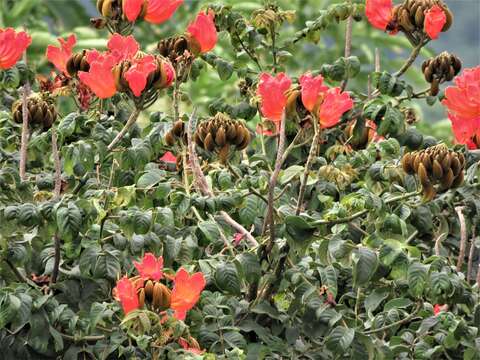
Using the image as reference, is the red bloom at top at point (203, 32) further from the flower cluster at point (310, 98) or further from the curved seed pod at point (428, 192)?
the curved seed pod at point (428, 192)

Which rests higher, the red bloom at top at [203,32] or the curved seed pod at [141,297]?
the red bloom at top at [203,32]

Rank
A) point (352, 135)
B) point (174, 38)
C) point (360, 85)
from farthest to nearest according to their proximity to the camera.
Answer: point (360, 85) < point (352, 135) < point (174, 38)

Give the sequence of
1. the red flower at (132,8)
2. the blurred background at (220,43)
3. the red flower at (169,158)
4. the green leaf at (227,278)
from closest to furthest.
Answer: the green leaf at (227,278) → the red flower at (132,8) → the red flower at (169,158) → the blurred background at (220,43)

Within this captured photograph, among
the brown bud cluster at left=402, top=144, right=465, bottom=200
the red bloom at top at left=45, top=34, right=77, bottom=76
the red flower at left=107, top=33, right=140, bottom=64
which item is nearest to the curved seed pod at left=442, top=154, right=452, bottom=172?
the brown bud cluster at left=402, top=144, right=465, bottom=200

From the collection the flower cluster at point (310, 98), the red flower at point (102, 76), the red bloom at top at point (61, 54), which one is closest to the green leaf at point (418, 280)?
the flower cluster at point (310, 98)

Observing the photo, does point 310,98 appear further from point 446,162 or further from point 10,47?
point 10,47

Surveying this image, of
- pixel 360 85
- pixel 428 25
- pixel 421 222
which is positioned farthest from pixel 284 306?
pixel 360 85

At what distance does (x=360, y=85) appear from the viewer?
1023 centimetres

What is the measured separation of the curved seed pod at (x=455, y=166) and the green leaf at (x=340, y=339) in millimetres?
351

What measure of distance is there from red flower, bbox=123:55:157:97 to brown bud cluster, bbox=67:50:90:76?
0.42m

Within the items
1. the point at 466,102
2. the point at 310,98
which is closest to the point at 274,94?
the point at 310,98

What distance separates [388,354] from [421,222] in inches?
13.2

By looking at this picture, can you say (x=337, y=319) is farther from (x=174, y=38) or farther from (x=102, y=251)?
(x=174, y=38)

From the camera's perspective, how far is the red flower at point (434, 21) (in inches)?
107
